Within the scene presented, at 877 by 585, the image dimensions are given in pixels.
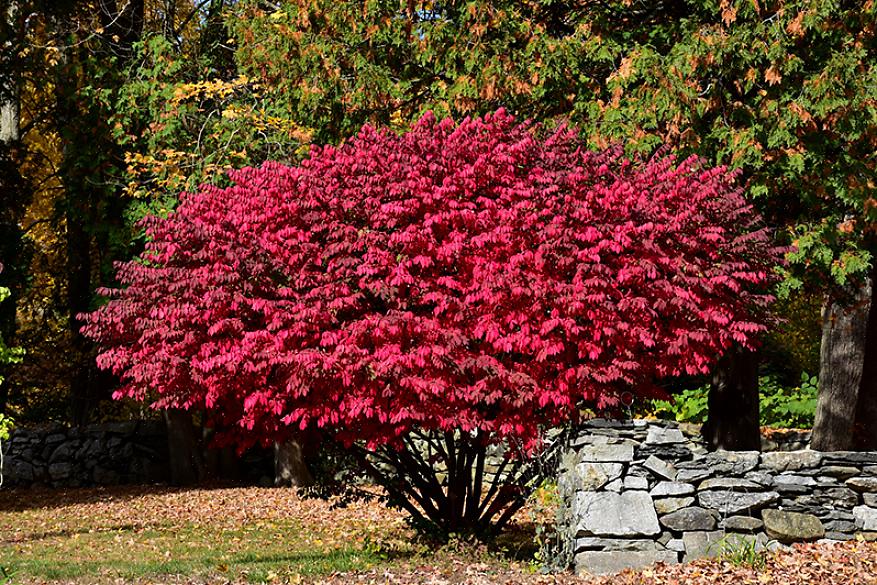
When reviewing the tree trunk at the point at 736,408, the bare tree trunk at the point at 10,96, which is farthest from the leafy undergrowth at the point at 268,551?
the bare tree trunk at the point at 10,96

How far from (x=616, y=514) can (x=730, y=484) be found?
94 centimetres

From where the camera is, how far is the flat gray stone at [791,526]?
834 centimetres

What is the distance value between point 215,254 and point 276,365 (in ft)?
3.45

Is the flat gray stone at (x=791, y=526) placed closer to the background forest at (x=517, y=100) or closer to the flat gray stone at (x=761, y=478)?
the flat gray stone at (x=761, y=478)

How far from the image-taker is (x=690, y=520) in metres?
8.26

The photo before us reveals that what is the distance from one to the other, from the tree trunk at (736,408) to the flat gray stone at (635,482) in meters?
4.33

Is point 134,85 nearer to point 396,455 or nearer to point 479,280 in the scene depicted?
point 396,455

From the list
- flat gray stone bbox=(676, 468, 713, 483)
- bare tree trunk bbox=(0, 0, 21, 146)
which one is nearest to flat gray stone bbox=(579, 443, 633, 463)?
flat gray stone bbox=(676, 468, 713, 483)

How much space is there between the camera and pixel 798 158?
10992 millimetres

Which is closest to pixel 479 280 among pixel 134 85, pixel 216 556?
pixel 216 556

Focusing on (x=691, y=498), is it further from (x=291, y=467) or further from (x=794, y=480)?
(x=291, y=467)

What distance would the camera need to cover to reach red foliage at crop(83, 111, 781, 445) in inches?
314

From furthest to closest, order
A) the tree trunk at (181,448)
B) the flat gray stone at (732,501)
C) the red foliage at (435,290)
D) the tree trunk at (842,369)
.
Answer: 1. the tree trunk at (181,448)
2. the tree trunk at (842,369)
3. the flat gray stone at (732,501)
4. the red foliage at (435,290)

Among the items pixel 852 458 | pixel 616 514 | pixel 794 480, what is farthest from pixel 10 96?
pixel 852 458
